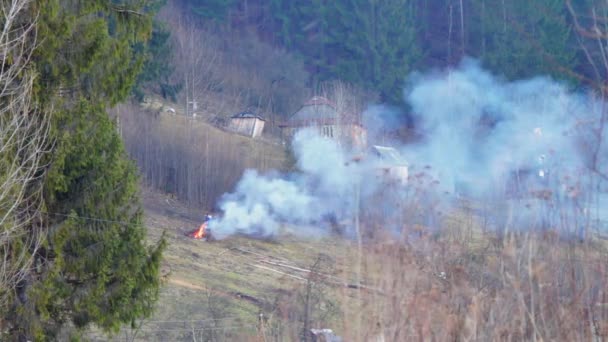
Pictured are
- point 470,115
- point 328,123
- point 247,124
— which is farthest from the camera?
point 247,124

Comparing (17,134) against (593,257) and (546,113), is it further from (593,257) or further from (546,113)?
(546,113)

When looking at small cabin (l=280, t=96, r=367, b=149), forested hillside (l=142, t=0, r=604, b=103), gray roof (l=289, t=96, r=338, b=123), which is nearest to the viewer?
small cabin (l=280, t=96, r=367, b=149)

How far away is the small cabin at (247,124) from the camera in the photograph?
131 ft

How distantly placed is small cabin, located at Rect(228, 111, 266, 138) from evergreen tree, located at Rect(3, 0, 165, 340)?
27191 mm

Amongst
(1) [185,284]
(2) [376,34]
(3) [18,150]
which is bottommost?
(1) [185,284]

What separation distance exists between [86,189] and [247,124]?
28.4m

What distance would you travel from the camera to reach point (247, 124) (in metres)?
40.4

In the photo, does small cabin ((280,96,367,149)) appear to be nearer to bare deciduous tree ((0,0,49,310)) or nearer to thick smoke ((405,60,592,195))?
thick smoke ((405,60,592,195))

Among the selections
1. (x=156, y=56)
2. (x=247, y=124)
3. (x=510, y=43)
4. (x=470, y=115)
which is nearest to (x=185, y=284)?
(x=156, y=56)

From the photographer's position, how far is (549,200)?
20.2 feet

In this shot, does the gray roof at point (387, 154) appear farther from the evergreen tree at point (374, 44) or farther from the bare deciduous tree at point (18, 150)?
the bare deciduous tree at point (18, 150)

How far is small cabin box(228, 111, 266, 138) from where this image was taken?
4003 centimetres

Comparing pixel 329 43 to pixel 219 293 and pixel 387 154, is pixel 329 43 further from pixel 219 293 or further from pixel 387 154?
pixel 219 293

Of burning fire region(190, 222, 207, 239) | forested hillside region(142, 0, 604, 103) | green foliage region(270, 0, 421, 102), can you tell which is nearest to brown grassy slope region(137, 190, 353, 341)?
burning fire region(190, 222, 207, 239)
